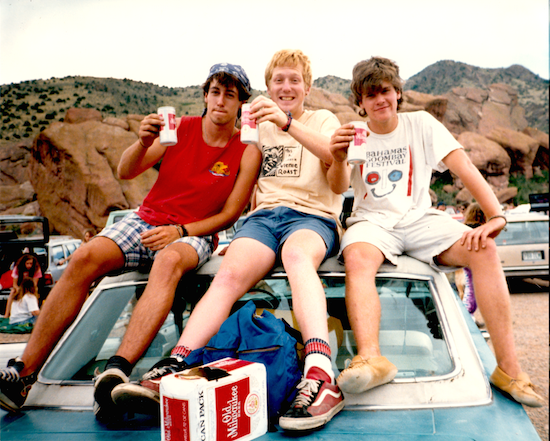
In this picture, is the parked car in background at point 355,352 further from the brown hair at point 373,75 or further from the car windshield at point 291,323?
the brown hair at point 373,75

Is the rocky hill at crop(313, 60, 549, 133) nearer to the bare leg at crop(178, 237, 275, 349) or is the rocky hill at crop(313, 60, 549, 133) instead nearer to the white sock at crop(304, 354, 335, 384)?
the bare leg at crop(178, 237, 275, 349)

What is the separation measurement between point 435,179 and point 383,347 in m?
32.8

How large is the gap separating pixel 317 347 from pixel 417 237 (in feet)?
2.95

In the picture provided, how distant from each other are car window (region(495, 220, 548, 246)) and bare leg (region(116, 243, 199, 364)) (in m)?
8.19

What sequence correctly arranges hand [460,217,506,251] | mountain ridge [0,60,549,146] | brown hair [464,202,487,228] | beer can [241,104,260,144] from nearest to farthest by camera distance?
hand [460,217,506,251], beer can [241,104,260,144], brown hair [464,202,487,228], mountain ridge [0,60,549,146]

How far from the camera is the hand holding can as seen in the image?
1.92 m

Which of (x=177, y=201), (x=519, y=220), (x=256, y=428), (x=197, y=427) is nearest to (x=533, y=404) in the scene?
(x=256, y=428)

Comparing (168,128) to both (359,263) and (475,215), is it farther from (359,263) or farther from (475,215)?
(475,215)

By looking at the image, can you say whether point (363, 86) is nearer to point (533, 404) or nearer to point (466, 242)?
point (466, 242)

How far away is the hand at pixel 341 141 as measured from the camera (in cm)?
195

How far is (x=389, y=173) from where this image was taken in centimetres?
240

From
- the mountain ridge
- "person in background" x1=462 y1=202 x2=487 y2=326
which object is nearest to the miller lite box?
"person in background" x1=462 y1=202 x2=487 y2=326

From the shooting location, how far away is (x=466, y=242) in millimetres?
1986

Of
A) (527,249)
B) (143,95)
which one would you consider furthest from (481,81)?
(527,249)
